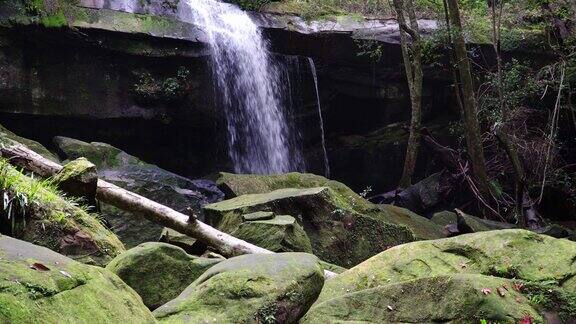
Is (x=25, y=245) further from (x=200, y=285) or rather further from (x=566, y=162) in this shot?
(x=566, y=162)

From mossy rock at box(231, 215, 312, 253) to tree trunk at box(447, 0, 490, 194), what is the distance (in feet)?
21.5

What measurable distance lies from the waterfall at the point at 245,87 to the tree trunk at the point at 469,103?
5.40 metres

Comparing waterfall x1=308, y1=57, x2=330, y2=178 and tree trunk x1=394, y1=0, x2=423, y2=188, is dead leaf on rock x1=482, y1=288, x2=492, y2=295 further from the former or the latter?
waterfall x1=308, y1=57, x2=330, y2=178

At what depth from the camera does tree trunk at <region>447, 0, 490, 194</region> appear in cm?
1225

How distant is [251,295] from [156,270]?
4.87 ft

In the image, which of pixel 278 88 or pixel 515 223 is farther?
pixel 278 88

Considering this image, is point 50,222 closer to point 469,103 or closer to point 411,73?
point 469,103

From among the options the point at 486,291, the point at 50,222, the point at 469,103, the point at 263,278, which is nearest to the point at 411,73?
the point at 469,103

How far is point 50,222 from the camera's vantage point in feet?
18.2

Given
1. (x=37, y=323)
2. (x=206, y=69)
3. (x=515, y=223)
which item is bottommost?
(x=515, y=223)

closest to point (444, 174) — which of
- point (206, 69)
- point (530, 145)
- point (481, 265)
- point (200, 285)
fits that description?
point (530, 145)

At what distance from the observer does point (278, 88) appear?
640 inches

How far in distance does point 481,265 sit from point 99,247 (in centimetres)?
368

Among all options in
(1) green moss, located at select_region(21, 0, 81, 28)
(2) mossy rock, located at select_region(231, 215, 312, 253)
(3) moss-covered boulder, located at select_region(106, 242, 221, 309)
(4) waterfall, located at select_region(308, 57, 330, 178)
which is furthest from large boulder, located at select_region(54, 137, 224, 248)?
(4) waterfall, located at select_region(308, 57, 330, 178)
